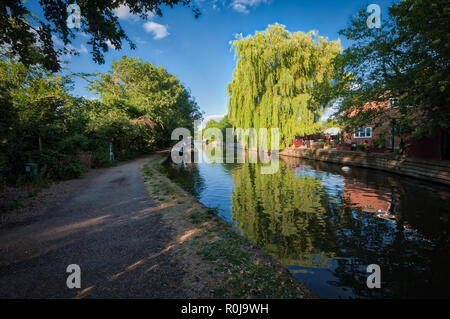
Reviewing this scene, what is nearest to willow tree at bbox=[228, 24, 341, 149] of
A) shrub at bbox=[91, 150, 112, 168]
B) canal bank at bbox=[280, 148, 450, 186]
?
→ canal bank at bbox=[280, 148, 450, 186]

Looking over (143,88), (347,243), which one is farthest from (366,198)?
(143,88)

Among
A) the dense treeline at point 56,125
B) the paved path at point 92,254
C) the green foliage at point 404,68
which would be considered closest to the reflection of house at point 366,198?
the green foliage at point 404,68

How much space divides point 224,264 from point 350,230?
3.90 meters

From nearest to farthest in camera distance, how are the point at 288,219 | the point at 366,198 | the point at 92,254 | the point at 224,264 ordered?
Answer: the point at 224,264
the point at 92,254
the point at 288,219
the point at 366,198

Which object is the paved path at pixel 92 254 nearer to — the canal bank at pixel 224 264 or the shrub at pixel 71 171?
the canal bank at pixel 224 264

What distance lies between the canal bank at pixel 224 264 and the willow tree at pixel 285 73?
19.9 meters

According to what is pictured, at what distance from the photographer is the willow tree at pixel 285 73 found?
22.3 meters

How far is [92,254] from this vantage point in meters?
3.67

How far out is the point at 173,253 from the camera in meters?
3.71

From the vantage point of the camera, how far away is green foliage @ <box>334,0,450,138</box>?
780 centimetres

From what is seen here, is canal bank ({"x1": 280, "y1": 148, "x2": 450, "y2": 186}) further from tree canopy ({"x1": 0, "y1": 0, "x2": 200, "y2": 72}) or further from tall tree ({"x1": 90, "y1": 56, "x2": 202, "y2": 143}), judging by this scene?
tall tree ({"x1": 90, "y1": 56, "x2": 202, "y2": 143})

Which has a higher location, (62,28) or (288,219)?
(62,28)

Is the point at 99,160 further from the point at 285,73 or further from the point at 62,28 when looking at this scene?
the point at 285,73

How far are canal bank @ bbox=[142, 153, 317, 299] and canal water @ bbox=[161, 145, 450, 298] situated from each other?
0.72m
